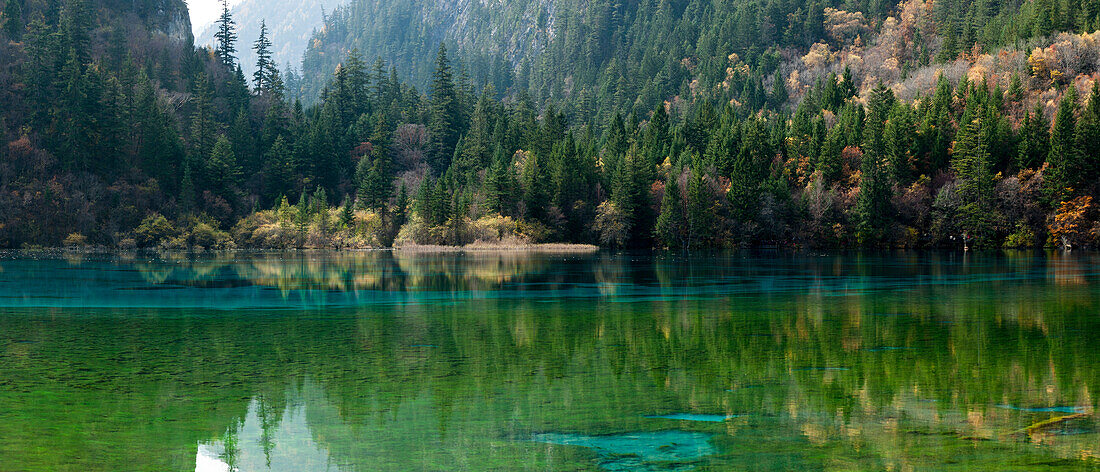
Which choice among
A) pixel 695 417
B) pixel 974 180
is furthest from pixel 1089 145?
pixel 695 417

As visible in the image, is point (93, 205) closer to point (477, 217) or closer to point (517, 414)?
point (477, 217)

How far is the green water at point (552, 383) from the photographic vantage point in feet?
38.2

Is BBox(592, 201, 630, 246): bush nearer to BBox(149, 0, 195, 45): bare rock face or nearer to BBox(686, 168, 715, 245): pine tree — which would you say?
BBox(686, 168, 715, 245): pine tree

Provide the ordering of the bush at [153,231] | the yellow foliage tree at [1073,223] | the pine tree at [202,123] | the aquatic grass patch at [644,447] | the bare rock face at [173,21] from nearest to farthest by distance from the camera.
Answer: the aquatic grass patch at [644,447], the yellow foliage tree at [1073,223], the bush at [153,231], the pine tree at [202,123], the bare rock face at [173,21]

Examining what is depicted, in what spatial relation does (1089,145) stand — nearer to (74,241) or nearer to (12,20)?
(74,241)

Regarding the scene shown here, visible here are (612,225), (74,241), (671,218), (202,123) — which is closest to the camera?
(74,241)

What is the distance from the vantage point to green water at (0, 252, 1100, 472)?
459 inches

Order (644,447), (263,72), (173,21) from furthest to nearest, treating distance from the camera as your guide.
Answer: (263,72), (173,21), (644,447)

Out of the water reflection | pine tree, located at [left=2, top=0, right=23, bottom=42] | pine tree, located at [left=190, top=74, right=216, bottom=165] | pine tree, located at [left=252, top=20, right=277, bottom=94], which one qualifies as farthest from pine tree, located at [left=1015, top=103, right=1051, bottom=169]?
pine tree, located at [left=2, top=0, right=23, bottom=42]

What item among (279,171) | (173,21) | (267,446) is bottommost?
(267,446)

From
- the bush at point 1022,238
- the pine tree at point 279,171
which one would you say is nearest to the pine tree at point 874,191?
the bush at point 1022,238

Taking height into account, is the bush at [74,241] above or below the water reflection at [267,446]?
above

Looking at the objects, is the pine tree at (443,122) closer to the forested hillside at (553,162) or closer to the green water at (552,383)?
the forested hillside at (553,162)

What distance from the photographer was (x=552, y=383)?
1645cm
